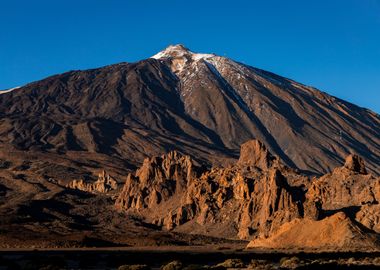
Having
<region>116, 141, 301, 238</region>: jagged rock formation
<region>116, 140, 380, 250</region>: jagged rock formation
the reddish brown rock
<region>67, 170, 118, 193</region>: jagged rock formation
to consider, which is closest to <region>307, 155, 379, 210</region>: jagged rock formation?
<region>116, 140, 380, 250</region>: jagged rock formation

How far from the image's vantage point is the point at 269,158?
150 m

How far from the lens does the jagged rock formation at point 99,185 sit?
18076 cm

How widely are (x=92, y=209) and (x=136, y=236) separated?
40479 millimetres

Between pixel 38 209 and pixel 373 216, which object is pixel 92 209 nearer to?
pixel 38 209

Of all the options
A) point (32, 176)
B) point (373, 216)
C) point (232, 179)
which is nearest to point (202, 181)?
point (232, 179)

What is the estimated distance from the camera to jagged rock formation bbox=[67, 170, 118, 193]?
7117 inches

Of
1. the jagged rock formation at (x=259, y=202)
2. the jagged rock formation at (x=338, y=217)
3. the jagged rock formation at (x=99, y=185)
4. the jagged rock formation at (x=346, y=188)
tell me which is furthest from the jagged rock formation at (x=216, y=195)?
the jagged rock formation at (x=99, y=185)

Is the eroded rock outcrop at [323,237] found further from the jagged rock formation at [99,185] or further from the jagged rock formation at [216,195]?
the jagged rock formation at [99,185]

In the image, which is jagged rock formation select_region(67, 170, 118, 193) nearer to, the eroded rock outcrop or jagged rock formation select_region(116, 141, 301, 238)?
jagged rock formation select_region(116, 141, 301, 238)

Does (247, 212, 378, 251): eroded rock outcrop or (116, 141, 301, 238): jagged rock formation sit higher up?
(116, 141, 301, 238): jagged rock formation

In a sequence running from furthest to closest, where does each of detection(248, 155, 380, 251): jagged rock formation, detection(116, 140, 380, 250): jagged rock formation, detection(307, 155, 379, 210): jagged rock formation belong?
detection(307, 155, 379, 210): jagged rock formation → detection(116, 140, 380, 250): jagged rock formation → detection(248, 155, 380, 251): jagged rock formation

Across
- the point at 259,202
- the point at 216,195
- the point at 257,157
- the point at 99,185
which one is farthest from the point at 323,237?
the point at 99,185

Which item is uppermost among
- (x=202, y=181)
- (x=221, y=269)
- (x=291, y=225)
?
(x=202, y=181)

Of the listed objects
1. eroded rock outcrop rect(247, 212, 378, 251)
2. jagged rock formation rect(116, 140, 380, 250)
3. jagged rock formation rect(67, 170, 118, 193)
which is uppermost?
jagged rock formation rect(67, 170, 118, 193)
